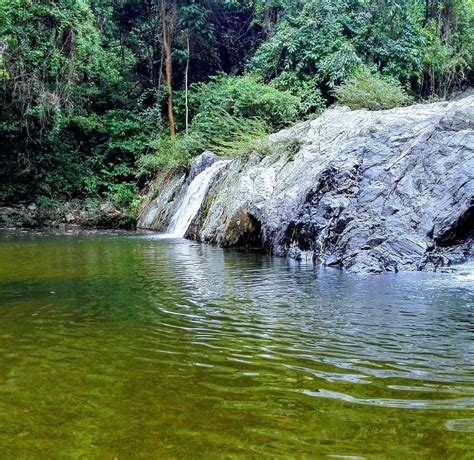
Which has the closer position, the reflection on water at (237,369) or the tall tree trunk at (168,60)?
the reflection on water at (237,369)

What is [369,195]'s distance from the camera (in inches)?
364

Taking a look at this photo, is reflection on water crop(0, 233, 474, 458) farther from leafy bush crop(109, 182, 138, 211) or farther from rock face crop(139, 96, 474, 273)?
leafy bush crop(109, 182, 138, 211)

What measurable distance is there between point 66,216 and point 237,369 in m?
18.0

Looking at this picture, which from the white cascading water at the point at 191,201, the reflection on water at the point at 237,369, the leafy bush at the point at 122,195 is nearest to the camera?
the reflection on water at the point at 237,369

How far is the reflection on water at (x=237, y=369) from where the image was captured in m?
2.34

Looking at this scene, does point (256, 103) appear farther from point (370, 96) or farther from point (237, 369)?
point (237, 369)

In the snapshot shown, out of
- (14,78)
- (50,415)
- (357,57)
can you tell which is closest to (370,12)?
(357,57)

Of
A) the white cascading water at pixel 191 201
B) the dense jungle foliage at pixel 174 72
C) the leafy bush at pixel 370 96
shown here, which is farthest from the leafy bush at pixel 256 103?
the leafy bush at pixel 370 96

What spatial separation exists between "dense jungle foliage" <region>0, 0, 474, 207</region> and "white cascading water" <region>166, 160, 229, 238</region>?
1045 millimetres

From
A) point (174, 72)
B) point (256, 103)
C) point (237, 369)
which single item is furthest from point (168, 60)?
point (237, 369)

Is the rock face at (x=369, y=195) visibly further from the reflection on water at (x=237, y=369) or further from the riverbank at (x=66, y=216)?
the riverbank at (x=66, y=216)

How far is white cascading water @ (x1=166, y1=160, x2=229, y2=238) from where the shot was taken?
15453 millimetres

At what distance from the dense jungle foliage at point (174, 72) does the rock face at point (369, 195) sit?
3.74m

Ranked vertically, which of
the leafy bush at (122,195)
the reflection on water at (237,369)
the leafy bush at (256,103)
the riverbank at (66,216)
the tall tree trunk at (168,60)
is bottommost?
the reflection on water at (237,369)
